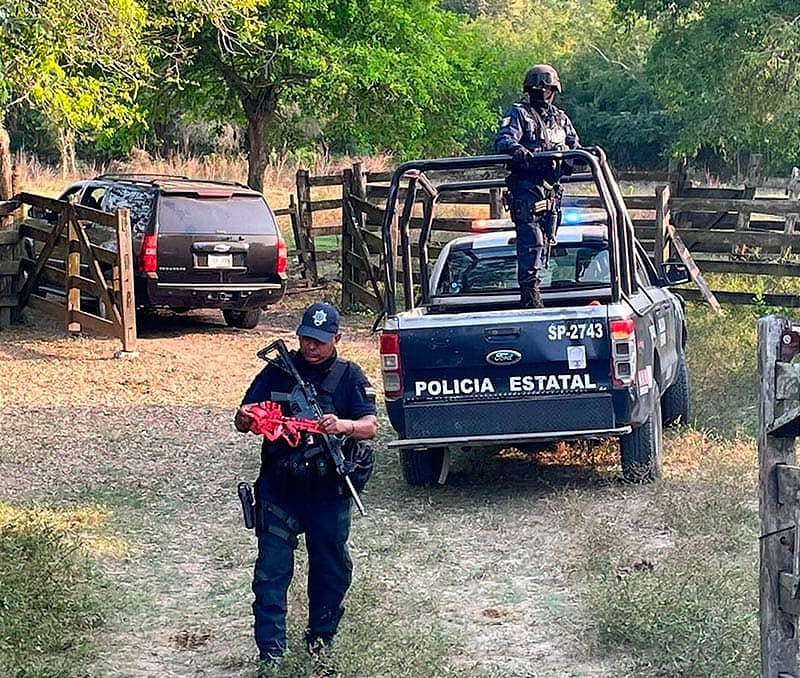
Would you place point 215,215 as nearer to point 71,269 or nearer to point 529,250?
point 71,269

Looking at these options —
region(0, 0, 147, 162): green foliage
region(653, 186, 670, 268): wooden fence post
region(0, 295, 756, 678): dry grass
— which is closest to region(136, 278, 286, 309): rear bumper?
region(0, 0, 147, 162): green foliage

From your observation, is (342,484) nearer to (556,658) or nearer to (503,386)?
(556,658)

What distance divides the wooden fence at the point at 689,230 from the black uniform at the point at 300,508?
8987mm

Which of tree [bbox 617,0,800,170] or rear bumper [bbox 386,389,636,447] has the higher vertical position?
tree [bbox 617,0,800,170]

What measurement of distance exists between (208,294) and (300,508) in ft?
32.0

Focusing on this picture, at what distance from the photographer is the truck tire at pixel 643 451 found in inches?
340

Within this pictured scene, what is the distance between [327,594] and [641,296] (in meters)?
4.11

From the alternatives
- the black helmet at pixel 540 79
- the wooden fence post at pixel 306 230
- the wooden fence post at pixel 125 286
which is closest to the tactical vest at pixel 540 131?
the black helmet at pixel 540 79

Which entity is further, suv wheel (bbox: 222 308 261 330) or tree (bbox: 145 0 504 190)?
tree (bbox: 145 0 504 190)

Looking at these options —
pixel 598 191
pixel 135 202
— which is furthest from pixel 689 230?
pixel 598 191

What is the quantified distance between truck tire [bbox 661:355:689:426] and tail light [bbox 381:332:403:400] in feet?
9.77

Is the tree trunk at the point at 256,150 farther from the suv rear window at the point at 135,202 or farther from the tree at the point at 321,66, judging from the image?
the suv rear window at the point at 135,202

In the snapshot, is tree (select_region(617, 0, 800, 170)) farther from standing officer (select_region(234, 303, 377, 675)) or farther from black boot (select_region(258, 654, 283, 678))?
black boot (select_region(258, 654, 283, 678))

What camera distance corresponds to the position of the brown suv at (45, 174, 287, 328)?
48.7ft
